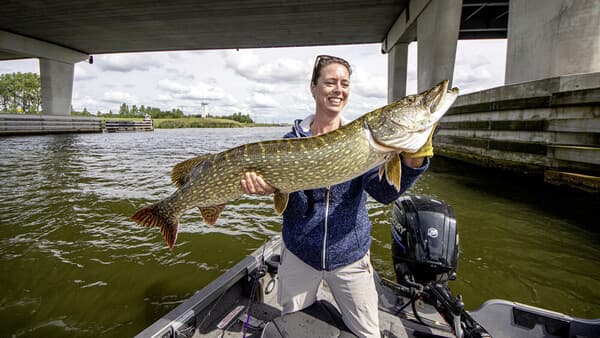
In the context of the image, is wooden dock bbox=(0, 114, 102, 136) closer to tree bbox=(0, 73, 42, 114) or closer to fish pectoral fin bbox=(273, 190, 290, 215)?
fish pectoral fin bbox=(273, 190, 290, 215)

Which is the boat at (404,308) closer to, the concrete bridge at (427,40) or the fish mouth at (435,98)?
the fish mouth at (435,98)

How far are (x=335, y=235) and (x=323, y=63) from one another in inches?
55.4

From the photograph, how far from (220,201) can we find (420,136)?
1716mm

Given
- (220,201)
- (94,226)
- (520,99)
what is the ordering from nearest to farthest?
(220,201) < (94,226) < (520,99)

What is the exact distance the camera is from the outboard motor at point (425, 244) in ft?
8.03

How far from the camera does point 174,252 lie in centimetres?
476

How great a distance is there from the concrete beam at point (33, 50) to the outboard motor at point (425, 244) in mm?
35644

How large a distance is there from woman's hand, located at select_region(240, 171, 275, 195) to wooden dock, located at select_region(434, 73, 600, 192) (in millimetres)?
7989

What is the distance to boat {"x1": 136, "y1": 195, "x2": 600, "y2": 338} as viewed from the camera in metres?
1.93

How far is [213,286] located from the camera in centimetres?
248

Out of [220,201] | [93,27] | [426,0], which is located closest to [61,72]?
[93,27]

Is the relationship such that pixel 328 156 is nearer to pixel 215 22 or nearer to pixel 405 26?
pixel 405 26

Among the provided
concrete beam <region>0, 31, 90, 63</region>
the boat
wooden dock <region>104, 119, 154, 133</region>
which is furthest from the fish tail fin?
wooden dock <region>104, 119, 154, 133</region>

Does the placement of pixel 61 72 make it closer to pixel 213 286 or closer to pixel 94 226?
pixel 94 226
